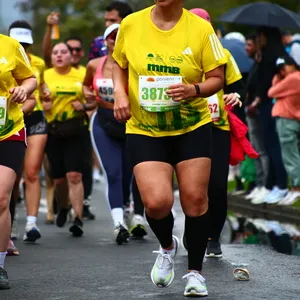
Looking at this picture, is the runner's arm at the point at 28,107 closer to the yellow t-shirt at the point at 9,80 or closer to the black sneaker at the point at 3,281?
the yellow t-shirt at the point at 9,80

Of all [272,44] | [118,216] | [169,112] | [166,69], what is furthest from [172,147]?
[272,44]

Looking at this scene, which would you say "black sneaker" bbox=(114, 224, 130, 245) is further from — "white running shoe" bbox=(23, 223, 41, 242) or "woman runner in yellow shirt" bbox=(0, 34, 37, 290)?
"woman runner in yellow shirt" bbox=(0, 34, 37, 290)

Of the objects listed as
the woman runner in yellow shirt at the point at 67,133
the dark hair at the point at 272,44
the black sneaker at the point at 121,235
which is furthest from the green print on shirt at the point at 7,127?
the dark hair at the point at 272,44

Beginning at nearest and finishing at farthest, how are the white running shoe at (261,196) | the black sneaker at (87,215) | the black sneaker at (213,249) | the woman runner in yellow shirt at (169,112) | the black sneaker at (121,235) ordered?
the woman runner in yellow shirt at (169,112) → the black sneaker at (213,249) → the black sneaker at (121,235) → the black sneaker at (87,215) → the white running shoe at (261,196)

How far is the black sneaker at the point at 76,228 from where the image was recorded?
1225 cm

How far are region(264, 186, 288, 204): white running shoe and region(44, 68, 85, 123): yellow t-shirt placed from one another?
3183 mm

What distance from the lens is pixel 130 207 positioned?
1418 cm

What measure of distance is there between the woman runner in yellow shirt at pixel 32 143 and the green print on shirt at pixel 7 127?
3398 millimetres

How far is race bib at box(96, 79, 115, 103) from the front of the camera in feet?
38.4

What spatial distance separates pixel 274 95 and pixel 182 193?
775cm

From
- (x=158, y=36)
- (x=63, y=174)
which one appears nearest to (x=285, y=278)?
(x=158, y=36)

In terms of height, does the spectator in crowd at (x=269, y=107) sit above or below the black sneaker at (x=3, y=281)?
above

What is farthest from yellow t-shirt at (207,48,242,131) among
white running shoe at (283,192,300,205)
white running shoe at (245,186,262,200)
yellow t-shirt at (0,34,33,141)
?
white running shoe at (245,186,262,200)

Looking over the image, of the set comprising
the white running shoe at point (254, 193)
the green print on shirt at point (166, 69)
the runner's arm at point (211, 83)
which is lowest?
the white running shoe at point (254, 193)
